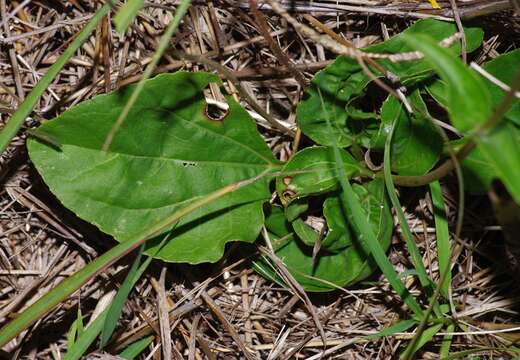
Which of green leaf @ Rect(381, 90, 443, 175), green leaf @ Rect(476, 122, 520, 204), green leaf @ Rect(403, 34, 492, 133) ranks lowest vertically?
green leaf @ Rect(381, 90, 443, 175)

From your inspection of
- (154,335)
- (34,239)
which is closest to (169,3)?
(34,239)

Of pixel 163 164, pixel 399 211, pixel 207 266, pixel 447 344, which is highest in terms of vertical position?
pixel 163 164

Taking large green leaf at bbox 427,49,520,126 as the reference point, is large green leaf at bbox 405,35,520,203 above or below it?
above

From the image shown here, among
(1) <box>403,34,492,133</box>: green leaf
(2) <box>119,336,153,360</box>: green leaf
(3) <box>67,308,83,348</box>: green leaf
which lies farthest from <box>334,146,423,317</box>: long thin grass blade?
(3) <box>67,308,83,348</box>: green leaf

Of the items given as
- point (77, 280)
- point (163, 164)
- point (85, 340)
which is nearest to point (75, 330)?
point (85, 340)

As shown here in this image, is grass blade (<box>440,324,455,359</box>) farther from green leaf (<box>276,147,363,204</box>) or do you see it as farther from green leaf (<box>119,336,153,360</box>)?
green leaf (<box>119,336,153,360</box>)

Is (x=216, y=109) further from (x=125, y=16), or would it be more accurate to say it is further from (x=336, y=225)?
(x=125, y=16)

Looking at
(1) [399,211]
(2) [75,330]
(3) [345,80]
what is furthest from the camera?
(2) [75,330]
